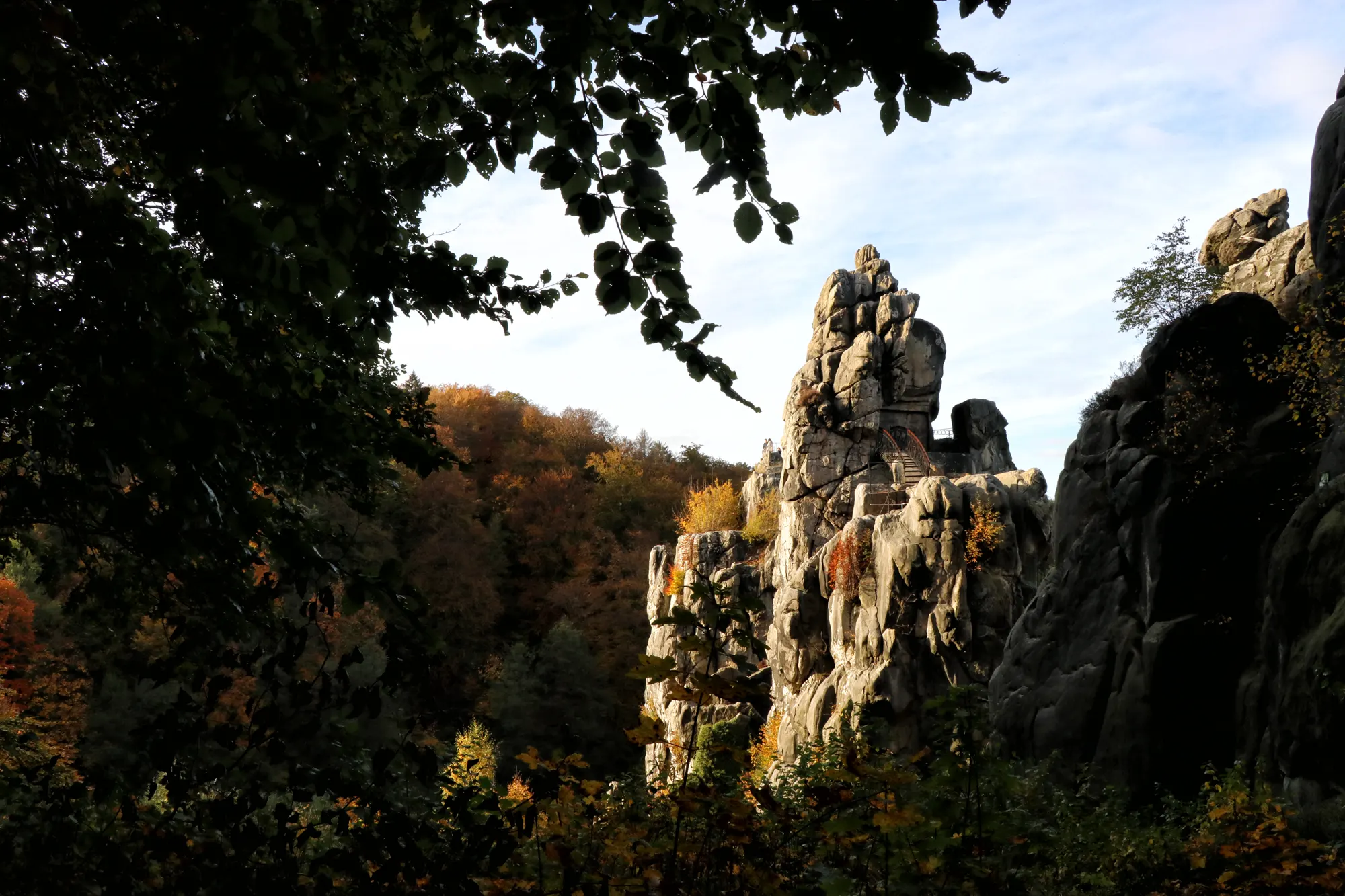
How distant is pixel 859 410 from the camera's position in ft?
97.5

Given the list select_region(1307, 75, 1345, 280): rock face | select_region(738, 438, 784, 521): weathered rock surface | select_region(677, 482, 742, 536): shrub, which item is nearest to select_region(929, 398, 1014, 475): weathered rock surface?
select_region(738, 438, 784, 521): weathered rock surface

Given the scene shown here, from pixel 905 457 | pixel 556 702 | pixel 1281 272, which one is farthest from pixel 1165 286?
pixel 556 702

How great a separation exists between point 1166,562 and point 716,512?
24791 mm

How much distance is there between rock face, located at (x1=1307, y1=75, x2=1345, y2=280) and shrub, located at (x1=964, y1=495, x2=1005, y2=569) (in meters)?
10.9

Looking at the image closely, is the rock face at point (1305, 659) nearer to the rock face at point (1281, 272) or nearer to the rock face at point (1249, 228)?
the rock face at point (1281, 272)

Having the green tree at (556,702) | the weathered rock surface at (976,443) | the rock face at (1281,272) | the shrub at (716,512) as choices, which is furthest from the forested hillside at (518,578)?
the rock face at (1281,272)

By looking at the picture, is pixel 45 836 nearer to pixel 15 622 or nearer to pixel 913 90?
pixel 913 90

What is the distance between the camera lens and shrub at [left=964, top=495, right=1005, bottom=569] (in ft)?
73.1

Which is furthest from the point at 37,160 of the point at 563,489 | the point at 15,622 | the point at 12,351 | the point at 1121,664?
the point at 563,489

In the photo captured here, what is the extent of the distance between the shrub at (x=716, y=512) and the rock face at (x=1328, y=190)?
2583cm

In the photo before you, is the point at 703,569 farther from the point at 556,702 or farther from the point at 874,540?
the point at 556,702

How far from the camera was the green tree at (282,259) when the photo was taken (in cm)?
190

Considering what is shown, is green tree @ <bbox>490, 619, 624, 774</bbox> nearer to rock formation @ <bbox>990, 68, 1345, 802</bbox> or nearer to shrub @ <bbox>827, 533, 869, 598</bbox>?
shrub @ <bbox>827, 533, 869, 598</bbox>

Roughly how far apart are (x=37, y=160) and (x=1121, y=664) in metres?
14.1
